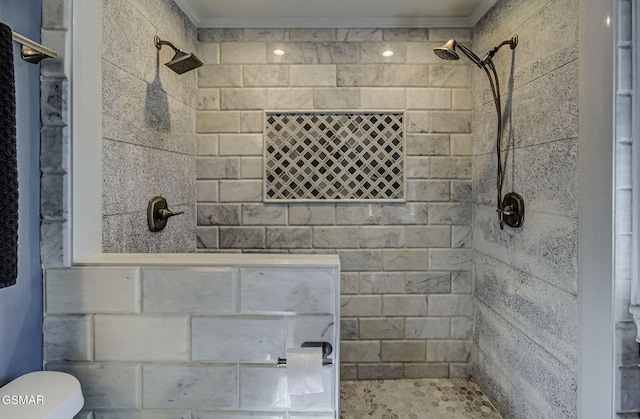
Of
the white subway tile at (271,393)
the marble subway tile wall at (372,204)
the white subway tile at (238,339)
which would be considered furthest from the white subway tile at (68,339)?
the marble subway tile wall at (372,204)

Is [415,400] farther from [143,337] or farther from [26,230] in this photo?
[26,230]

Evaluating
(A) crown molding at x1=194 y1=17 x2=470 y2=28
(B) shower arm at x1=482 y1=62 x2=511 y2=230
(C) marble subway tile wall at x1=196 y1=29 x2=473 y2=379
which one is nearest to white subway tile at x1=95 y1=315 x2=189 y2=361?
(C) marble subway tile wall at x1=196 y1=29 x2=473 y2=379

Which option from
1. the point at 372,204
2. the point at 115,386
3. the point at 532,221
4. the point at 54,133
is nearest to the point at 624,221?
the point at 532,221

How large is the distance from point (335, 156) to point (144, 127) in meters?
0.89

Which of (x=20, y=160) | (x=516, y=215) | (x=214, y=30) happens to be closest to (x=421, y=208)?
(x=516, y=215)

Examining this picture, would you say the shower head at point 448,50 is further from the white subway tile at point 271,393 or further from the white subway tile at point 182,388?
the white subway tile at point 182,388

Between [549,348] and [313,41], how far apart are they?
5.59 feet

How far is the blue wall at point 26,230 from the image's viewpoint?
78 centimetres

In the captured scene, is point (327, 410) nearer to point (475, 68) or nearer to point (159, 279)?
point (159, 279)

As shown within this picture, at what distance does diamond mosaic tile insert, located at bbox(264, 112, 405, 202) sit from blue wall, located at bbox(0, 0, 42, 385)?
3.27 ft

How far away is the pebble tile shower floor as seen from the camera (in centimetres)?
145

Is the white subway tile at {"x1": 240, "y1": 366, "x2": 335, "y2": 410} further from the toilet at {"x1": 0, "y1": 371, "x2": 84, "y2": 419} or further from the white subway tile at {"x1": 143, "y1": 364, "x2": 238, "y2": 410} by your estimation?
the toilet at {"x1": 0, "y1": 371, "x2": 84, "y2": 419}

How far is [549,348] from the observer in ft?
3.75

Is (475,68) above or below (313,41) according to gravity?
below
